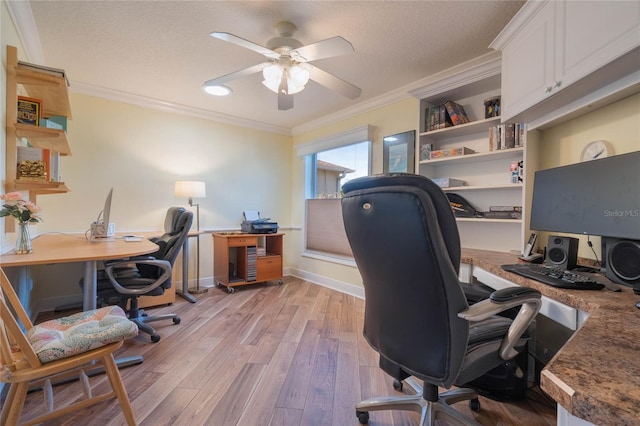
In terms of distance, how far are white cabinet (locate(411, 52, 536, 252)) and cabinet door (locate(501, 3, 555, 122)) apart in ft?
1.06

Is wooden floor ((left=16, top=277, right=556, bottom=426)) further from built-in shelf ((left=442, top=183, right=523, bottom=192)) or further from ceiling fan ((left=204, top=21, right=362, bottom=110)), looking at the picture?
ceiling fan ((left=204, top=21, right=362, bottom=110))

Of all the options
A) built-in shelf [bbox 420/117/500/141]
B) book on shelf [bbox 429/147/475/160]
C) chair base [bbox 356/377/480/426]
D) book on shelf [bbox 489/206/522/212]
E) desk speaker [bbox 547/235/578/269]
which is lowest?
chair base [bbox 356/377/480/426]

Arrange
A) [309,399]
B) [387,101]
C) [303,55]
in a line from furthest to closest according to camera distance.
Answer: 1. [387,101]
2. [303,55]
3. [309,399]

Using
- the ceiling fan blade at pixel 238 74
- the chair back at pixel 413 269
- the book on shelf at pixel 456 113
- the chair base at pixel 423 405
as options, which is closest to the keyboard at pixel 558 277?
the chair back at pixel 413 269

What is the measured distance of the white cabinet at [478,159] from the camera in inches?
88.9

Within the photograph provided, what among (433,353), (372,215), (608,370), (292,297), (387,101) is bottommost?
(292,297)

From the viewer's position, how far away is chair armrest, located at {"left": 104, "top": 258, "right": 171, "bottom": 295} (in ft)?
6.73

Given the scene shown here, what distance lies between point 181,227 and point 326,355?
1.57 meters

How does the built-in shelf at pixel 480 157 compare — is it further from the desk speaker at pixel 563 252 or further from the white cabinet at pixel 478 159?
the desk speaker at pixel 563 252

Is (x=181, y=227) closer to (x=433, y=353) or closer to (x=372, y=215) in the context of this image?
(x=372, y=215)

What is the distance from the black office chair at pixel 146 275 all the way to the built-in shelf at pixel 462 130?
2354mm

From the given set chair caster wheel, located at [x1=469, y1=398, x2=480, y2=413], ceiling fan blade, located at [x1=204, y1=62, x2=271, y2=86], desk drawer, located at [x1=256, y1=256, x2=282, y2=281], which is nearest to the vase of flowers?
ceiling fan blade, located at [x1=204, y1=62, x2=271, y2=86]

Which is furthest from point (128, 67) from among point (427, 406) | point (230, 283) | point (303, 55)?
point (427, 406)

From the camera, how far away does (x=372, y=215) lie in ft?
3.39
